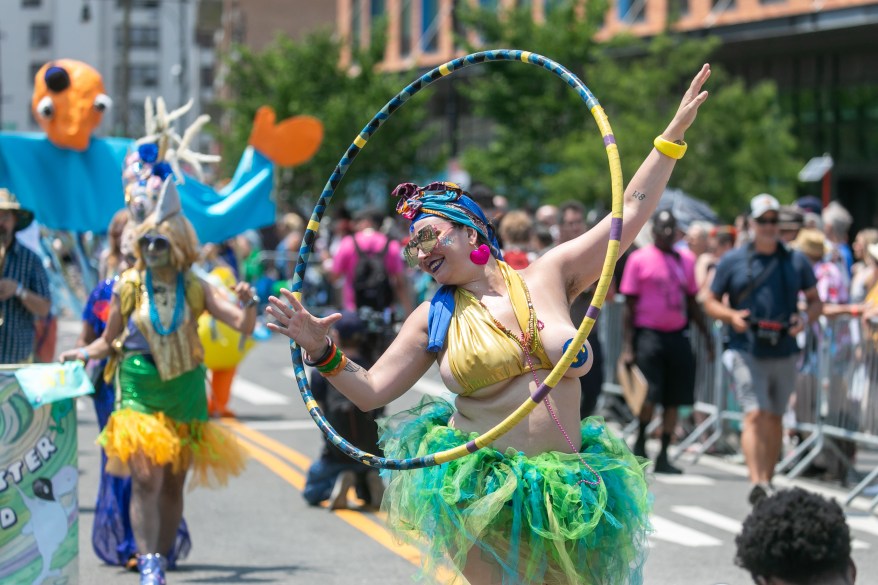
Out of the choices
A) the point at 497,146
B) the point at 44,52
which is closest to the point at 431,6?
the point at 497,146

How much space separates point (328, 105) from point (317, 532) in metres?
27.5

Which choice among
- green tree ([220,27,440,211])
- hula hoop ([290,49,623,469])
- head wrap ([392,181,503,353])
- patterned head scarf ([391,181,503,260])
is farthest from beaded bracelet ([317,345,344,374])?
green tree ([220,27,440,211])

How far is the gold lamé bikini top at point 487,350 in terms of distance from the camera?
15.6 ft

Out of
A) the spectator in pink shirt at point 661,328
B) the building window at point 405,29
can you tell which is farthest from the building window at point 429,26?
the spectator in pink shirt at point 661,328

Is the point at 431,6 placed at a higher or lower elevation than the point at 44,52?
higher

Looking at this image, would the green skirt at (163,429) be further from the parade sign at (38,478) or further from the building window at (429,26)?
the building window at (429,26)

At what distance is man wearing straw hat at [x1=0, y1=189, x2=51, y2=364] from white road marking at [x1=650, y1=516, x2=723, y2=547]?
3.84 meters

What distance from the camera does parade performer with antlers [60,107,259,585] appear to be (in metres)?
7.04

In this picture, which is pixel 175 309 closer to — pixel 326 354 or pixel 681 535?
pixel 326 354

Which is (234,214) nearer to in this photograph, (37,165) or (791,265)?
(37,165)

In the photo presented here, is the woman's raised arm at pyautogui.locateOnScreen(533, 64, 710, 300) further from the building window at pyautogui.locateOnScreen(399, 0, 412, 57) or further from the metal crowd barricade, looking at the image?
the building window at pyautogui.locateOnScreen(399, 0, 412, 57)

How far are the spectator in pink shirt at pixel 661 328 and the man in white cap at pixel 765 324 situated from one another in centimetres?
104

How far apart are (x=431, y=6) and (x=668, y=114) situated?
2153 cm

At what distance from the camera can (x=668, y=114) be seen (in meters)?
26.0
